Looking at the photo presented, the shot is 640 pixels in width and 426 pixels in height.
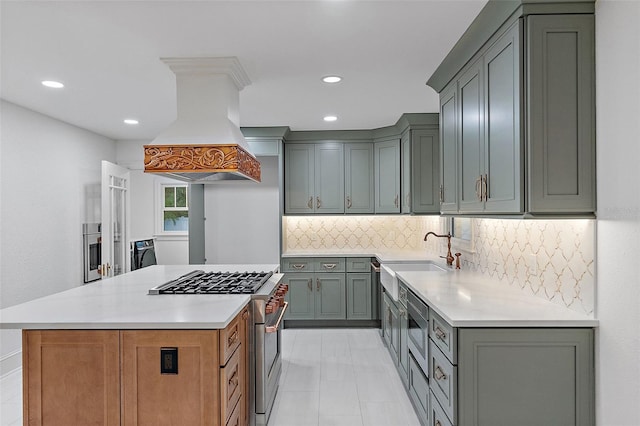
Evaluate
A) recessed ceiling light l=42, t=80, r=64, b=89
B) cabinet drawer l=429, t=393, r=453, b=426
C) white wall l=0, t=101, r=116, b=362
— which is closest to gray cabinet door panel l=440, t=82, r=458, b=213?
cabinet drawer l=429, t=393, r=453, b=426

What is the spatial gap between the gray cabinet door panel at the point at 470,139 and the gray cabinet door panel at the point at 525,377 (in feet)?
2.57

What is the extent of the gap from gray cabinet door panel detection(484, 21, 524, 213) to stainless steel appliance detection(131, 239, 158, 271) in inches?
197

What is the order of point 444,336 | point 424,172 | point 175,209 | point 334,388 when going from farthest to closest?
point 175,209, point 424,172, point 334,388, point 444,336

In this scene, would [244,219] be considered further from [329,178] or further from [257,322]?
[257,322]

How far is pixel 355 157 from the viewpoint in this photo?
521 centimetres

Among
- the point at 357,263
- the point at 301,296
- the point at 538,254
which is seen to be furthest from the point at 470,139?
the point at 301,296

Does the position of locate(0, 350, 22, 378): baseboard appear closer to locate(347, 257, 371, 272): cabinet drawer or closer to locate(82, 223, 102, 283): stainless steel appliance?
locate(82, 223, 102, 283): stainless steel appliance

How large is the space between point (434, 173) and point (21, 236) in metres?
4.30

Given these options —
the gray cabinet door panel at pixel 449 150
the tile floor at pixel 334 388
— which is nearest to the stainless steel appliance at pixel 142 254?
the tile floor at pixel 334 388

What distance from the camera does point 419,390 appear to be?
2627mm

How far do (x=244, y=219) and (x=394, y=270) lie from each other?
7.39 ft

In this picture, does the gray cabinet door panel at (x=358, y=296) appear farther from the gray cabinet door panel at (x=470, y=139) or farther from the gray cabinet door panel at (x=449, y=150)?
the gray cabinet door panel at (x=470, y=139)

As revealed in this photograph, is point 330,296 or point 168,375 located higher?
point 168,375

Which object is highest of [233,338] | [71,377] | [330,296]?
[233,338]
